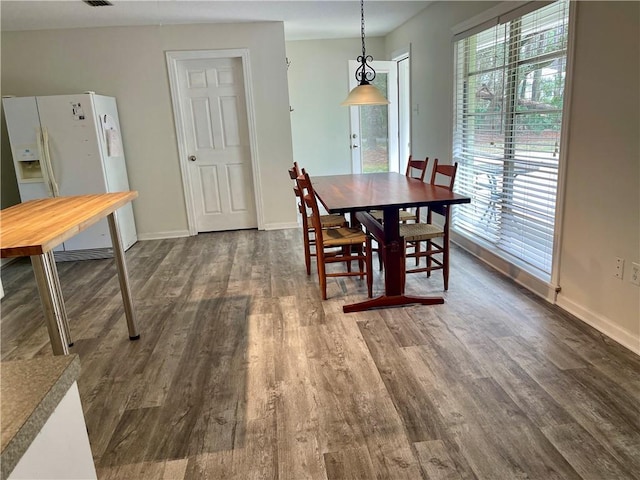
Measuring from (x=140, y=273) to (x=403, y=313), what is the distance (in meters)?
2.42

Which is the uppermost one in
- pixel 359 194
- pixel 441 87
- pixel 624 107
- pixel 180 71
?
pixel 180 71

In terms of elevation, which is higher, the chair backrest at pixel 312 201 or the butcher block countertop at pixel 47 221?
the butcher block countertop at pixel 47 221

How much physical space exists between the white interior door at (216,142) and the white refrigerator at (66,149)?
0.88 meters

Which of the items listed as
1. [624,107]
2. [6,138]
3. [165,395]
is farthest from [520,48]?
[6,138]

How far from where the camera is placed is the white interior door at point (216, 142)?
5.00m

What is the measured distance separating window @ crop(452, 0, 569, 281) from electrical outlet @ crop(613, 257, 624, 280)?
22.7 inches

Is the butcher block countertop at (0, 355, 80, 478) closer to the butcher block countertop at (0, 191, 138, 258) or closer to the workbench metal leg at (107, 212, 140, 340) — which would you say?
the butcher block countertop at (0, 191, 138, 258)

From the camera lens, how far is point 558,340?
8.21 feet

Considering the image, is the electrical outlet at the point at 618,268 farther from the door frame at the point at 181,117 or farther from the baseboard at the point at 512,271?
the door frame at the point at 181,117

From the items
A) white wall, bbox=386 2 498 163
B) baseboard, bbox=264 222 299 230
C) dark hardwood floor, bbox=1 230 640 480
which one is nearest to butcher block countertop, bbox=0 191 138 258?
dark hardwood floor, bbox=1 230 640 480

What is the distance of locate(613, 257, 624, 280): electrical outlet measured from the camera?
241cm

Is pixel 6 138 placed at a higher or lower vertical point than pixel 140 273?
higher

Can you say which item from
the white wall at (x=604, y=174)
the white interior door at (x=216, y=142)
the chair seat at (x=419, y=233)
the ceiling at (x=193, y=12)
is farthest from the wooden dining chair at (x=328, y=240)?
the white interior door at (x=216, y=142)

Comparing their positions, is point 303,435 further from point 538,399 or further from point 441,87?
point 441,87
